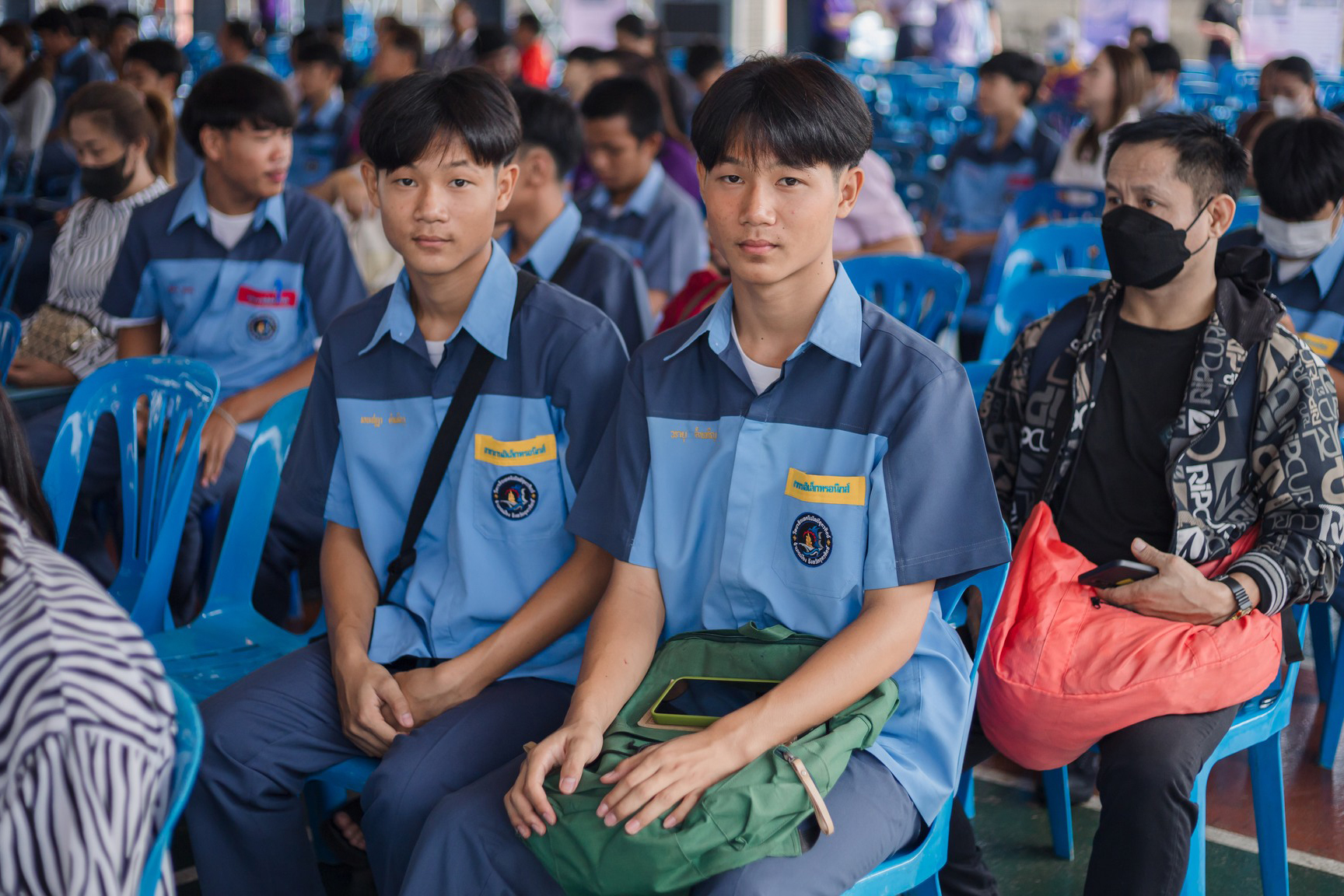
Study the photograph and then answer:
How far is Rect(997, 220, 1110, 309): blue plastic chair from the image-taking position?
364 centimetres

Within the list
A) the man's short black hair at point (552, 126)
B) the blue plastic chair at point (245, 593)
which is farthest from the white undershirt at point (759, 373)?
the man's short black hair at point (552, 126)

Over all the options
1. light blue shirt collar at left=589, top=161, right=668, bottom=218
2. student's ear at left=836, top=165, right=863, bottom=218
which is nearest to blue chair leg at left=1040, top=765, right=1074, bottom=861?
student's ear at left=836, top=165, right=863, bottom=218

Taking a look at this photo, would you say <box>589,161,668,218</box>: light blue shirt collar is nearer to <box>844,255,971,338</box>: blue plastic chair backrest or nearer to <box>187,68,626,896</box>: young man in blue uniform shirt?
<box>844,255,971,338</box>: blue plastic chair backrest

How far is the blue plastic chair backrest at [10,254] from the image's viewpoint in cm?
415

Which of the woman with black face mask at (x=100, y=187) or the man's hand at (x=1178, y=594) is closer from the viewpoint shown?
the man's hand at (x=1178, y=594)

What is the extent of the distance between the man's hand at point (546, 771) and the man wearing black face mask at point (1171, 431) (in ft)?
2.37

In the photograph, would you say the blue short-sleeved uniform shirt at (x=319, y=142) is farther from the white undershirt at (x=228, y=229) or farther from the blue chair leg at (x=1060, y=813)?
the blue chair leg at (x=1060, y=813)

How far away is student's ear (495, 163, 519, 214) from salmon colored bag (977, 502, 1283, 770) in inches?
39.4

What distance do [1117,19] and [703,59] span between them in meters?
7.47

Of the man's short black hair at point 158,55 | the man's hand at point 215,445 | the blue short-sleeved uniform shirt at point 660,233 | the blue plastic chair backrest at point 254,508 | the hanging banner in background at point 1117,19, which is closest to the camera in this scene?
the blue plastic chair backrest at point 254,508

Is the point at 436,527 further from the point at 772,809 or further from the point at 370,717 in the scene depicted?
the point at 772,809

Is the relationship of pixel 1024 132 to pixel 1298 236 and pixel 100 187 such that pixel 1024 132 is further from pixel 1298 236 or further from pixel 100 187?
pixel 100 187

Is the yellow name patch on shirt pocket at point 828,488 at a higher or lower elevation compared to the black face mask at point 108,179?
lower

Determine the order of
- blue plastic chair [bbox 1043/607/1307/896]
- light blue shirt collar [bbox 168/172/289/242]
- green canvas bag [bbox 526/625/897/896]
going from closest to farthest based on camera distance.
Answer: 1. green canvas bag [bbox 526/625/897/896]
2. blue plastic chair [bbox 1043/607/1307/896]
3. light blue shirt collar [bbox 168/172/289/242]
